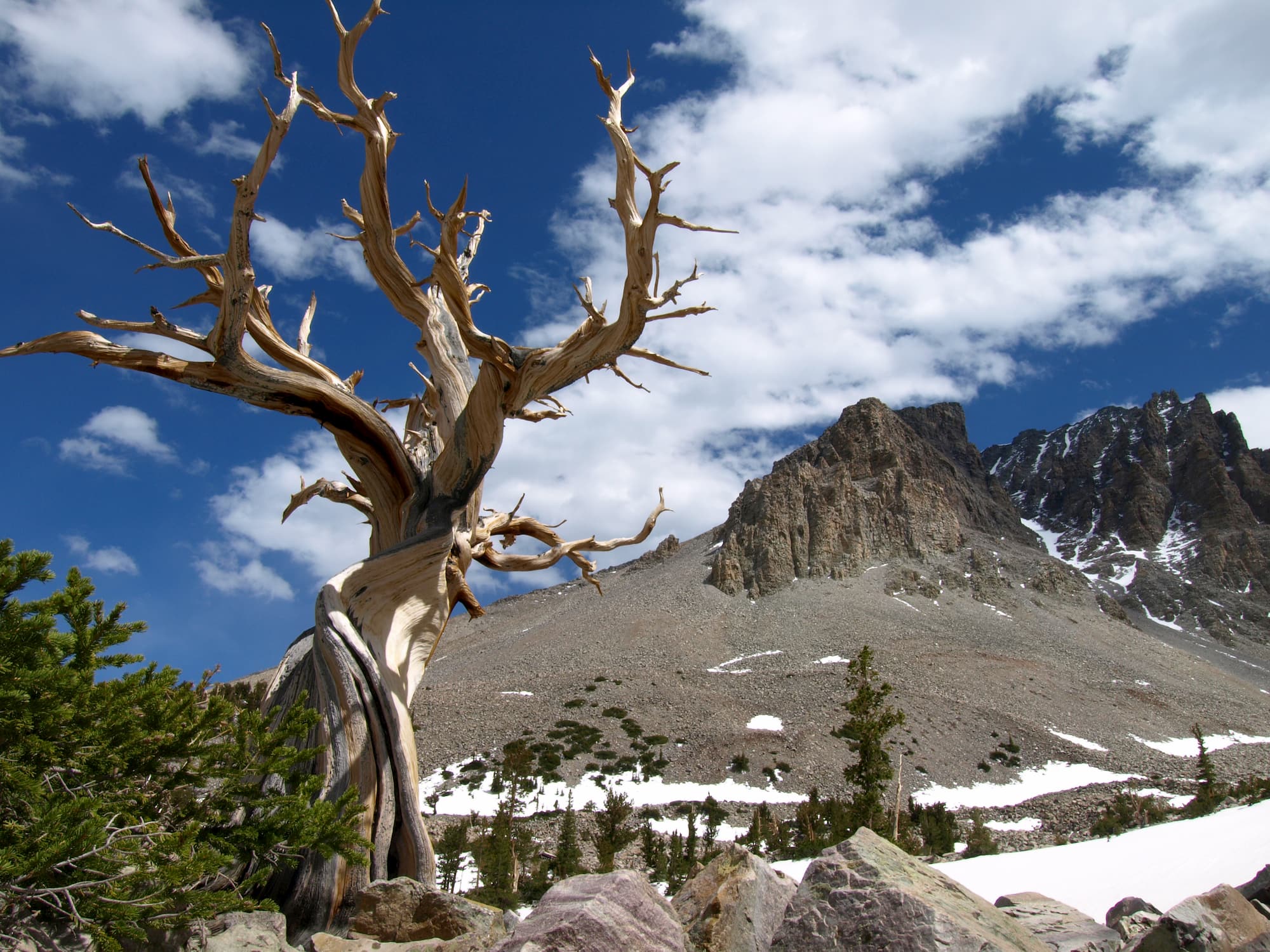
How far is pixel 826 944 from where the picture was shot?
11.1ft

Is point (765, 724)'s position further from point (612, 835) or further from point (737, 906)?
point (737, 906)

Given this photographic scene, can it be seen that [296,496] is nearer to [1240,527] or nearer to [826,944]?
[826,944]

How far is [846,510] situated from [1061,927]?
10540 centimetres

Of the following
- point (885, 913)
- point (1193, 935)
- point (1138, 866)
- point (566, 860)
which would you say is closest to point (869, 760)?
point (566, 860)

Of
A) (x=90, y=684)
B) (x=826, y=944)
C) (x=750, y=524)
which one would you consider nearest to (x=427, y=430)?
(x=90, y=684)

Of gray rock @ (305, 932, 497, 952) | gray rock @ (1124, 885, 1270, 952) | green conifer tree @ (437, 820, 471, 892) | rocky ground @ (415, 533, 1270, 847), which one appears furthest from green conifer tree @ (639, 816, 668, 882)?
gray rock @ (1124, 885, 1270, 952)

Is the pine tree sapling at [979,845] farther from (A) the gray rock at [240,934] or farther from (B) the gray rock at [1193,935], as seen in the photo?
(A) the gray rock at [240,934]

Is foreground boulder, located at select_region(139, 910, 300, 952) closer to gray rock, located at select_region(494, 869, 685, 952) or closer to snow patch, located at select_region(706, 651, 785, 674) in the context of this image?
gray rock, located at select_region(494, 869, 685, 952)

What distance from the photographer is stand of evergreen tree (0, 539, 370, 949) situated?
3332 millimetres

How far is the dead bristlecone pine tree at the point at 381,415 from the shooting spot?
5.31 m

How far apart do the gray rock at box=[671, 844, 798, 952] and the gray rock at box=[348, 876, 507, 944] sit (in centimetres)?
99

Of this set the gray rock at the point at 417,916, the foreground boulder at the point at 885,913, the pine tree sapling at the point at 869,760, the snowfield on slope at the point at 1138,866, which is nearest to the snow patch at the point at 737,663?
the pine tree sapling at the point at 869,760

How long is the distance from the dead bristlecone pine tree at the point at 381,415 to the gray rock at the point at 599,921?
1.85 m

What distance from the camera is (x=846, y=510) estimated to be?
107375 millimetres
